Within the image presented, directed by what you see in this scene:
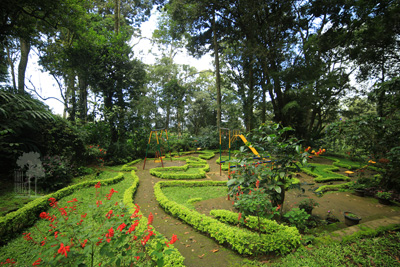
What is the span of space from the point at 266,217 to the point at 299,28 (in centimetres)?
1471

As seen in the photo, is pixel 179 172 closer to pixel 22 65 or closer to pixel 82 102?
pixel 82 102

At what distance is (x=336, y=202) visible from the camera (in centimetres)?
451

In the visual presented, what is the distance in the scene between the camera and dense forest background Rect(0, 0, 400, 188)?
17.0ft

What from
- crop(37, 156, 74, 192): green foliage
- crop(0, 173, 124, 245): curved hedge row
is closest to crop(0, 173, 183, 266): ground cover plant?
crop(0, 173, 124, 245): curved hedge row

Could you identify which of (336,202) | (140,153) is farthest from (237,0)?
(336,202)

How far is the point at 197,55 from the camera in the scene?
15.8 m

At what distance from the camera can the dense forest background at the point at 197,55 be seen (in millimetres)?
5195

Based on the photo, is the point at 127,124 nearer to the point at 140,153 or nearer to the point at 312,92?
the point at 140,153

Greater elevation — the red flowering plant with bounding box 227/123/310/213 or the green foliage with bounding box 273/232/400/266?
the red flowering plant with bounding box 227/123/310/213

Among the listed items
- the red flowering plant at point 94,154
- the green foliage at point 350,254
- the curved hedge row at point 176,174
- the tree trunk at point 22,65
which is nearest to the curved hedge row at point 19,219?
the red flowering plant at point 94,154

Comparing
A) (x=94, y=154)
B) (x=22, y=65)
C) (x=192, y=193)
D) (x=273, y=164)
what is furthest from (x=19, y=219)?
(x=22, y=65)

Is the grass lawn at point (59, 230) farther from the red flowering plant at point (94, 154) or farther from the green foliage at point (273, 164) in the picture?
the red flowering plant at point (94, 154)

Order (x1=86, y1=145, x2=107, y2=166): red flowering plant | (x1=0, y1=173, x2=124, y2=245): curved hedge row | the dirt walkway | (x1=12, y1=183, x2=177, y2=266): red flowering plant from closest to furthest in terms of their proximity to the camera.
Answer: (x1=12, y1=183, x2=177, y2=266): red flowering plant, the dirt walkway, (x1=0, y1=173, x2=124, y2=245): curved hedge row, (x1=86, y1=145, x2=107, y2=166): red flowering plant

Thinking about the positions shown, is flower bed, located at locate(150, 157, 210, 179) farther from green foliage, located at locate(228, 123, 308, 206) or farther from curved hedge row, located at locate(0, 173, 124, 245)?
green foliage, located at locate(228, 123, 308, 206)
